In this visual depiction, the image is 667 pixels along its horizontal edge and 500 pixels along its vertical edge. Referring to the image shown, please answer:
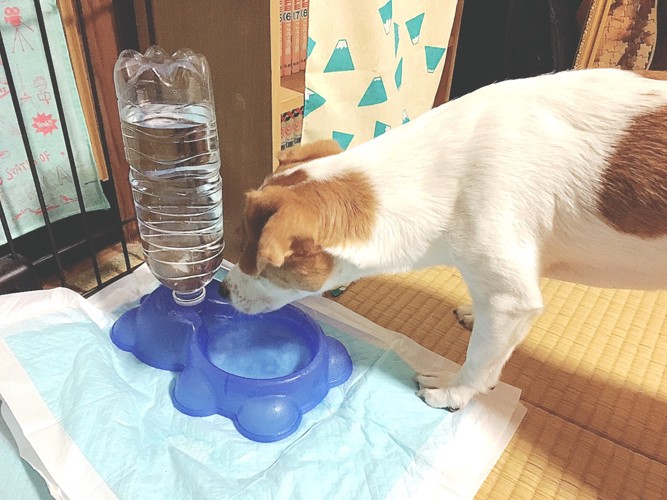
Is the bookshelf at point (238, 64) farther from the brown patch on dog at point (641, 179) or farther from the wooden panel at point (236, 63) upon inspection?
the brown patch on dog at point (641, 179)

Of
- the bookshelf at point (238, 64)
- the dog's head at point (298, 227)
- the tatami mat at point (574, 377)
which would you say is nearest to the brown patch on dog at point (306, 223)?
the dog's head at point (298, 227)

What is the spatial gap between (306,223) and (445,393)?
1.81 ft

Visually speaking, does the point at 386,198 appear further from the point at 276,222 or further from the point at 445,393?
the point at 445,393

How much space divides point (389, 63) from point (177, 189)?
711mm

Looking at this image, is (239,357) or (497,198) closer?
(497,198)

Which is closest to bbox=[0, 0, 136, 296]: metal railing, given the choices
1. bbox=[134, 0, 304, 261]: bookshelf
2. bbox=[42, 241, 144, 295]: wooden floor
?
bbox=[42, 241, 144, 295]: wooden floor

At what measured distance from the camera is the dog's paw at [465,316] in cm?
152

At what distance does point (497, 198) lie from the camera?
1.03 metres

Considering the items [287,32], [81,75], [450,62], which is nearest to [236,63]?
[287,32]

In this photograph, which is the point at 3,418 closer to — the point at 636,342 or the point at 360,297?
the point at 360,297

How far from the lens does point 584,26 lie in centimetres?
212

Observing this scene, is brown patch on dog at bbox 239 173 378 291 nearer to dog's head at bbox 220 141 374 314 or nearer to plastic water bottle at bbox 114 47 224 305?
dog's head at bbox 220 141 374 314

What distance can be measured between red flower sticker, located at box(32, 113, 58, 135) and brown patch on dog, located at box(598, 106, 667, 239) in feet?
A: 4.22

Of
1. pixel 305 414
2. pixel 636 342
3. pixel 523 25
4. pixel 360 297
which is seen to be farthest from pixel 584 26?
pixel 305 414
